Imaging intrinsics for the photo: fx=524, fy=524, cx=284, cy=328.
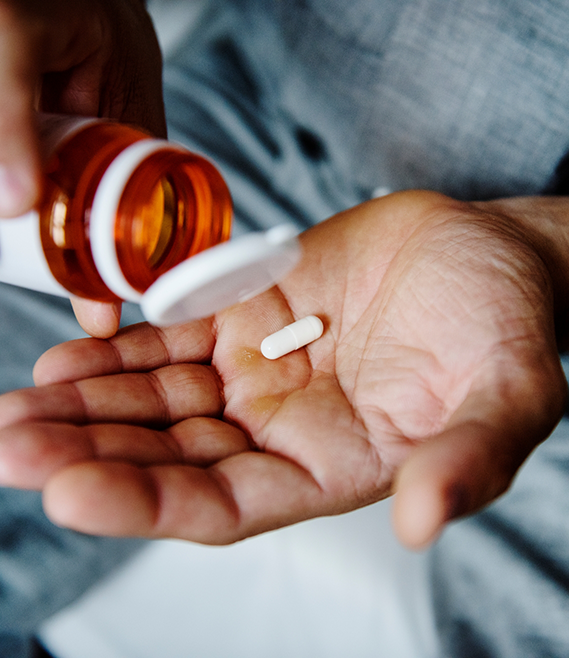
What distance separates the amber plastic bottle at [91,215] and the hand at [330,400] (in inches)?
7.9

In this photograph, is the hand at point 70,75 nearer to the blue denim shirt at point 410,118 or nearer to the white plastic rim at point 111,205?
the white plastic rim at point 111,205

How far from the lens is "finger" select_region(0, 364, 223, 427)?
837 mm

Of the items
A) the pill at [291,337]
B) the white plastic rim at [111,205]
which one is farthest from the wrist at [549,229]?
the white plastic rim at [111,205]

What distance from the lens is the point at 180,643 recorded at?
3.74ft

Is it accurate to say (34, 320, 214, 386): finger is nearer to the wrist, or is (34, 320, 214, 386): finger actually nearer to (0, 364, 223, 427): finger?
(0, 364, 223, 427): finger

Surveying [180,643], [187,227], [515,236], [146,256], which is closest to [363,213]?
[515,236]

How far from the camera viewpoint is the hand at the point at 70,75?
0.73 m

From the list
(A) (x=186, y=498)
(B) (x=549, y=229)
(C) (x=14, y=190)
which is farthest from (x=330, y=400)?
(B) (x=549, y=229)

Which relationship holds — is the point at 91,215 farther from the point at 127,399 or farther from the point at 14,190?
the point at 127,399

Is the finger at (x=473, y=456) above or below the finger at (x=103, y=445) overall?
above

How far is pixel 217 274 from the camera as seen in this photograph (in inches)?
29.4

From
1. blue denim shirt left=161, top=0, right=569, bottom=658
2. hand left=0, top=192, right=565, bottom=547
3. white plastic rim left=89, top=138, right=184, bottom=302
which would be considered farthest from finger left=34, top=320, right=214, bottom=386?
blue denim shirt left=161, top=0, right=569, bottom=658

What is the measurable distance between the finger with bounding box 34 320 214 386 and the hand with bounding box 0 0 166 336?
0.05 metres

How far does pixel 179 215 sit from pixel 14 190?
304 millimetres
